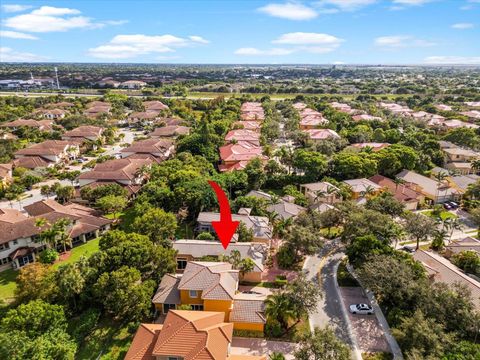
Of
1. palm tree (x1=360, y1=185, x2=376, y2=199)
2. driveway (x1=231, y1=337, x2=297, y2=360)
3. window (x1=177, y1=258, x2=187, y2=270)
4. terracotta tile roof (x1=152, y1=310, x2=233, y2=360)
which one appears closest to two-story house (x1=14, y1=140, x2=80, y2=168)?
window (x1=177, y1=258, x2=187, y2=270)

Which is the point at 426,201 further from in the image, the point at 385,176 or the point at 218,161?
the point at 218,161

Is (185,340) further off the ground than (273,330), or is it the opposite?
(185,340)

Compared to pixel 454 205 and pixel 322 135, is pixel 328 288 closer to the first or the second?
pixel 454 205

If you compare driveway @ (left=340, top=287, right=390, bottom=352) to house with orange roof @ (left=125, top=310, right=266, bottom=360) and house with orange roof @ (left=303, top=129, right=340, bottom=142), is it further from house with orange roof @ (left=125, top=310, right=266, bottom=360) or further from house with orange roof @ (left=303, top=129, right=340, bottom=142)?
house with orange roof @ (left=303, top=129, right=340, bottom=142)

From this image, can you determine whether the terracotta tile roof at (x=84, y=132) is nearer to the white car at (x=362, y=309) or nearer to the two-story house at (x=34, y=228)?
the two-story house at (x=34, y=228)

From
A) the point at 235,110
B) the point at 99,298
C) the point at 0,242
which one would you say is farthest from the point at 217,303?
the point at 235,110

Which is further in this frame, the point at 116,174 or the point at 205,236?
the point at 116,174

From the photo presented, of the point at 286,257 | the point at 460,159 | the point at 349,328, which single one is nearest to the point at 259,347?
the point at 349,328

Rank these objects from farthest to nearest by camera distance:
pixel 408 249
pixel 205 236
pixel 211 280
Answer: pixel 408 249 < pixel 205 236 < pixel 211 280
